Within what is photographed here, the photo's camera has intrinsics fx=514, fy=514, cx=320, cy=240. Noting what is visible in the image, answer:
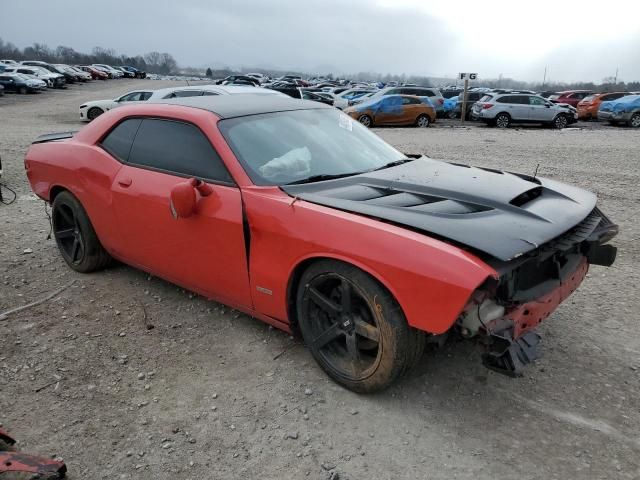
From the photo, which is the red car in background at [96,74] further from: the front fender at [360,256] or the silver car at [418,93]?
the front fender at [360,256]

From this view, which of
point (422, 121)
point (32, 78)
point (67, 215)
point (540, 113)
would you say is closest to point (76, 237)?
point (67, 215)

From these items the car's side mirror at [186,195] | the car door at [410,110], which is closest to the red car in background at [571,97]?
the car door at [410,110]

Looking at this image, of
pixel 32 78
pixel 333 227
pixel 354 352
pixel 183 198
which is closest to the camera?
pixel 333 227

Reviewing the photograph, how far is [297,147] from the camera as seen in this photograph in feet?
11.2

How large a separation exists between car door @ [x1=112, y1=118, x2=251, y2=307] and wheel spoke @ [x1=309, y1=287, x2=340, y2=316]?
1.64 ft

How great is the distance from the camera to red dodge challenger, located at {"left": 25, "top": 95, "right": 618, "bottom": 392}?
7.91 feet

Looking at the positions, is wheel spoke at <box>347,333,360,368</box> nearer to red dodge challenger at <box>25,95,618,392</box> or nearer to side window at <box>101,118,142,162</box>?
red dodge challenger at <box>25,95,618,392</box>

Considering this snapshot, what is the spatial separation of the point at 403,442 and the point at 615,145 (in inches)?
520

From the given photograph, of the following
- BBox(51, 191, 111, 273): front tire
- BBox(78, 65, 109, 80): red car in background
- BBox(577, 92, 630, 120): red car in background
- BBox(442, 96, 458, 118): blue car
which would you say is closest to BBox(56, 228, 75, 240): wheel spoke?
BBox(51, 191, 111, 273): front tire

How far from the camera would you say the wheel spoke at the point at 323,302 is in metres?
2.82

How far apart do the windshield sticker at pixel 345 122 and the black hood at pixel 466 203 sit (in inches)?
23.7

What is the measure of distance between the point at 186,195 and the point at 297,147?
0.81 metres

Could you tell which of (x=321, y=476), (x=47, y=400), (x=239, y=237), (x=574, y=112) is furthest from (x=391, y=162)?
(x=574, y=112)

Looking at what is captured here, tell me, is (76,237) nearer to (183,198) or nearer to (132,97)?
(183,198)
